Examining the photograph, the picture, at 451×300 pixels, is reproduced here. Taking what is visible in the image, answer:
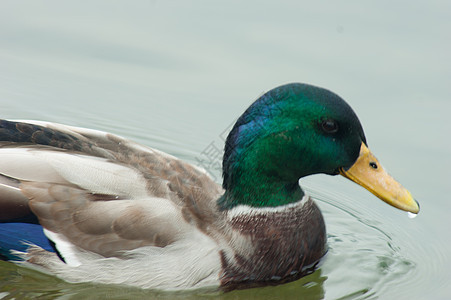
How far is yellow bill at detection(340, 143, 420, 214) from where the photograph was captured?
5719mm

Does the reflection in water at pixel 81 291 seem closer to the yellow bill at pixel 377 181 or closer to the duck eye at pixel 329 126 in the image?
the yellow bill at pixel 377 181

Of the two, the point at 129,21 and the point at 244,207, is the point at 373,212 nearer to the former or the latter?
the point at 244,207

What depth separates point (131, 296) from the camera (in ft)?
18.1

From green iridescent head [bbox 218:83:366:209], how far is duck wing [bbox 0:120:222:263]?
390 mm

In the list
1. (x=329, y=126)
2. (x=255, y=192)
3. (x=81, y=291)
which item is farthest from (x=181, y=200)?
(x=329, y=126)

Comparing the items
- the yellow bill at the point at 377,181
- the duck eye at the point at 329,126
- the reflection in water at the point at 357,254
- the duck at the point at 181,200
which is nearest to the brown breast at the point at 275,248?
the duck at the point at 181,200

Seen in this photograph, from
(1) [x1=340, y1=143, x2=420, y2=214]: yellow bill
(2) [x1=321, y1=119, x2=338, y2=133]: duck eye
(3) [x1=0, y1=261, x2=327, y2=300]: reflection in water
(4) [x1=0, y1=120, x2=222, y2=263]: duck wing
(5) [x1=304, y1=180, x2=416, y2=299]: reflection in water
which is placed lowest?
(3) [x1=0, y1=261, x2=327, y2=300]: reflection in water

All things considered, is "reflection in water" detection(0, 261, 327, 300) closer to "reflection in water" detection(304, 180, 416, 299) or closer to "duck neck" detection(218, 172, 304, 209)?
"reflection in water" detection(304, 180, 416, 299)

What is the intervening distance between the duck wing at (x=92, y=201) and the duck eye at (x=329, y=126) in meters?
1.02

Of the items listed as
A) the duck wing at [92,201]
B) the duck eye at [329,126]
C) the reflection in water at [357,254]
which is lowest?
the reflection in water at [357,254]

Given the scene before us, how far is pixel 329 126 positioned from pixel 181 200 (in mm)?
1178

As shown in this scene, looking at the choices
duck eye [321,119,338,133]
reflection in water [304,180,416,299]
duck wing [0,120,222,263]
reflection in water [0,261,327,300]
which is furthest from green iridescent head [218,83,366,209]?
reflection in water [304,180,416,299]

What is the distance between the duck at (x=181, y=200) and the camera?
5.38m

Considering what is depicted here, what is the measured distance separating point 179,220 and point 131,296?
641 mm
